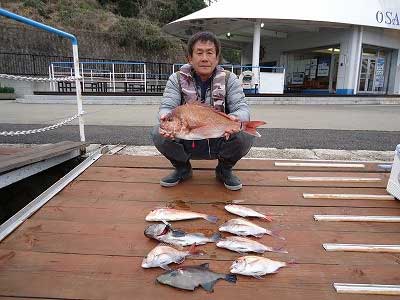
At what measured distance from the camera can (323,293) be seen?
67.0 inches

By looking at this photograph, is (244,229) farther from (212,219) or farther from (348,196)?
(348,196)

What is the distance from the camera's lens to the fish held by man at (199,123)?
8.59 feet

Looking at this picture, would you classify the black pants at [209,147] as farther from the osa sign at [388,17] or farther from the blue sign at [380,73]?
the blue sign at [380,73]

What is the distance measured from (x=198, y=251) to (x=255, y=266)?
1.24 ft

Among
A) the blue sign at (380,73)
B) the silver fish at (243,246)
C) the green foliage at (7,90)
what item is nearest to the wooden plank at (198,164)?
the silver fish at (243,246)

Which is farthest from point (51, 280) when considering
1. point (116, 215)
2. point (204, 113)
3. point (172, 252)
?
point (204, 113)

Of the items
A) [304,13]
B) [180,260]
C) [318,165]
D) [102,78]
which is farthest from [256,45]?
[180,260]

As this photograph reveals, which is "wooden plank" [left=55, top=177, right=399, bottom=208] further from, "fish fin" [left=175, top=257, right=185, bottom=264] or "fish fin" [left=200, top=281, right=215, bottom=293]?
"fish fin" [left=200, top=281, right=215, bottom=293]

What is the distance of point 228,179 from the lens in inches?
123

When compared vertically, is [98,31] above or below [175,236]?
above

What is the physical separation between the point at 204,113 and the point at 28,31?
83.1 feet

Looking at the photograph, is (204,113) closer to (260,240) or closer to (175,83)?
(175,83)

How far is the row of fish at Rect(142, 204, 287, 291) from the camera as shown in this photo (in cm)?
179

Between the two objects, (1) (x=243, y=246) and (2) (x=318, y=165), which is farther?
(2) (x=318, y=165)
